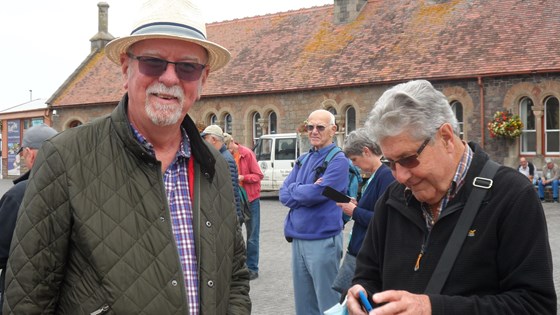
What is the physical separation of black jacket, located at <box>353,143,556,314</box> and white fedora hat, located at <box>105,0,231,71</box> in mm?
1136

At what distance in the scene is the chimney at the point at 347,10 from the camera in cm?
3050

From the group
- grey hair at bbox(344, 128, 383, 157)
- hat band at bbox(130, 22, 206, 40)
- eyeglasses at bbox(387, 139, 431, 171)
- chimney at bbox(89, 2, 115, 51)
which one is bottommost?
eyeglasses at bbox(387, 139, 431, 171)

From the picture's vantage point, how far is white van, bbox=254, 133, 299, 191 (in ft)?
76.4

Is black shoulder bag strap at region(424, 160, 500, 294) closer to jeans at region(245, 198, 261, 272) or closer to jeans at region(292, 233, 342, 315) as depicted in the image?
jeans at region(292, 233, 342, 315)

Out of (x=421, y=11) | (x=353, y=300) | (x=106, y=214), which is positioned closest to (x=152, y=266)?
(x=106, y=214)

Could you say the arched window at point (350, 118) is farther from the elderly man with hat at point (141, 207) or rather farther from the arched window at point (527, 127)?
the elderly man with hat at point (141, 207)

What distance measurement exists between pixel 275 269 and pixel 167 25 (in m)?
7.99

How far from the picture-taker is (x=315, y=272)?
560cm

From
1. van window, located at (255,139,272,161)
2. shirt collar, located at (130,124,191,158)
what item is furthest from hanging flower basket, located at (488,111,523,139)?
shirt collar, located at (130,124,191,158)

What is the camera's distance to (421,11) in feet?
93.0

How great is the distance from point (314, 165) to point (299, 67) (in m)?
23.9

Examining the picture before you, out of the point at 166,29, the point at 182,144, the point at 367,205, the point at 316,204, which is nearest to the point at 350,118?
the point at 316,204

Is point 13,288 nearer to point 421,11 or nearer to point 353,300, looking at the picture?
point 353,300

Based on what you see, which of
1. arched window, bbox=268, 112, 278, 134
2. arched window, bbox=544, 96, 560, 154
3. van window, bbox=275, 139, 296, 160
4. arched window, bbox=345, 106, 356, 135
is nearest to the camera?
van window, bbox=275, 139, 296, 160
